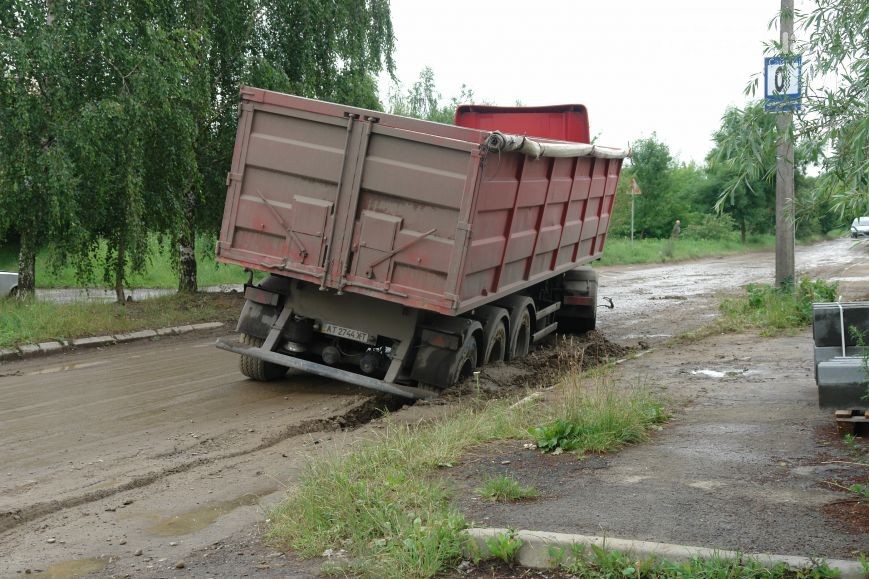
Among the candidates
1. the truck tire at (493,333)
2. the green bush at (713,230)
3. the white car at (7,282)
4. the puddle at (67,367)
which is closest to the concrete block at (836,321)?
the truck tire at (493,333)

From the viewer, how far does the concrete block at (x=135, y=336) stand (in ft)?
45.7

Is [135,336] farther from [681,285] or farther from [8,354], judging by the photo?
[681,285]

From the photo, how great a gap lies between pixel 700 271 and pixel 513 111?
16.2 m

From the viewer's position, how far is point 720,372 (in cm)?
1034

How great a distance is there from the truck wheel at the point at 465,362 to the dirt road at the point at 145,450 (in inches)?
34.2

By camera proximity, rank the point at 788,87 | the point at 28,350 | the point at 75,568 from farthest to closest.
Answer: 1. the point at 28,350
2. the point at 788,87
3. the point at 75,568

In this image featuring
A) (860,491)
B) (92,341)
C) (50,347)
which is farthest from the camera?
(92,341)

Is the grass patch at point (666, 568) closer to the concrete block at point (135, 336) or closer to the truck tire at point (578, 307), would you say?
the truck tire at point (578, 307)

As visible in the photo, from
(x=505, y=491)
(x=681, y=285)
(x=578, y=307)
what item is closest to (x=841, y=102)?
(x=505, y=491)

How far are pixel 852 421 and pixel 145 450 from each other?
5.30 m

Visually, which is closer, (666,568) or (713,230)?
(666,568)

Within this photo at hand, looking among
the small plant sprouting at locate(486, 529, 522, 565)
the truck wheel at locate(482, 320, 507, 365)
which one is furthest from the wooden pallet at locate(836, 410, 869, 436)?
the truck wheel at locate(482, 320, 507, 365)

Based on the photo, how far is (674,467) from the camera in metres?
6.12

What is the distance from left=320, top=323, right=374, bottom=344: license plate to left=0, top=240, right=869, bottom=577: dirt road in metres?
0.64
